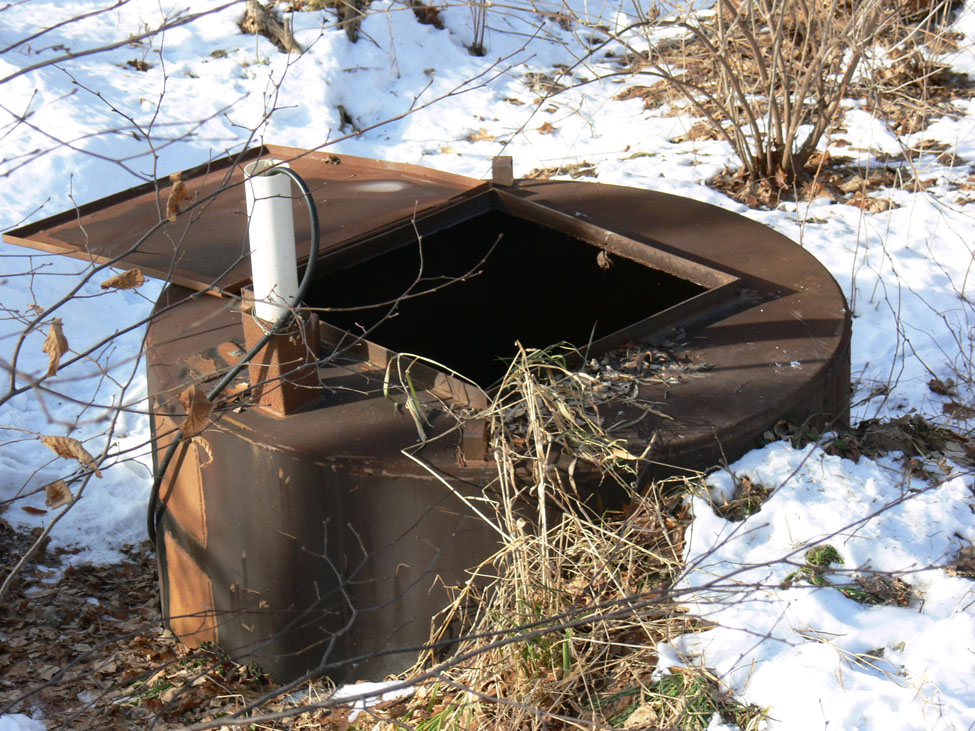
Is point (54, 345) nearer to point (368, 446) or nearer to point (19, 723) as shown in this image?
point (368, 446)

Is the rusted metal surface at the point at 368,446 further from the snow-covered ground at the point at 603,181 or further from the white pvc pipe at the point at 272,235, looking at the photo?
the snow-covered ground at the point at 603,181

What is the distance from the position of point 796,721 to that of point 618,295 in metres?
2.07

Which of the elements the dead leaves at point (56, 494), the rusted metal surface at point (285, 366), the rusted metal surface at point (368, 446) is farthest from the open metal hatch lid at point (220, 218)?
the dead leaves at point (56, 494)

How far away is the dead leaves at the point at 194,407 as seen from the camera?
2.08 metres

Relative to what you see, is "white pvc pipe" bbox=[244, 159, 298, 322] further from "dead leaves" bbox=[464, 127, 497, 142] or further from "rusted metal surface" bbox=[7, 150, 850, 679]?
"dead leaves" bbox=[464, 127, 497, 142]

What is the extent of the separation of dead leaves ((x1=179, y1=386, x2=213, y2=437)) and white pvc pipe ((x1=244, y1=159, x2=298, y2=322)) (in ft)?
1.63

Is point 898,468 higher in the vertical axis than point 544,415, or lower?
lower

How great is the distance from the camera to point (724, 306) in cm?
337

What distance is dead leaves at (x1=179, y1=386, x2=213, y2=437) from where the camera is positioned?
208 centimetres

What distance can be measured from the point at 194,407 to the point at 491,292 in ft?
7.93

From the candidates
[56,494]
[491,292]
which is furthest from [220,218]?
[56,494]

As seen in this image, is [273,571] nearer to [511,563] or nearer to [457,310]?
[511,563]

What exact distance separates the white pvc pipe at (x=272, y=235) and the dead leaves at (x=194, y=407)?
19.6 inches

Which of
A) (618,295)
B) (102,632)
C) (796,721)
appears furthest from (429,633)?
(618,295)
